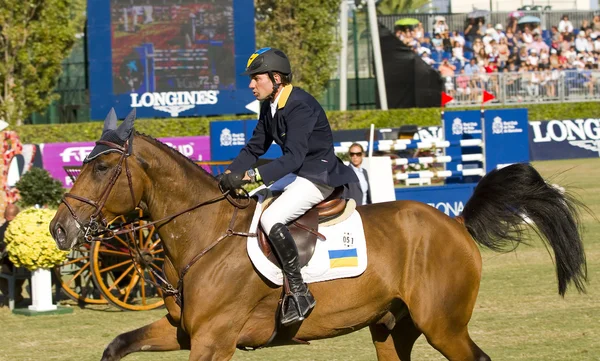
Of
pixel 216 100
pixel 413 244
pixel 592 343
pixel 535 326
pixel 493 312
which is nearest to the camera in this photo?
pixel 413 244

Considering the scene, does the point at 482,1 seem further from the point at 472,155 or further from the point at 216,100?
the point at 472,155

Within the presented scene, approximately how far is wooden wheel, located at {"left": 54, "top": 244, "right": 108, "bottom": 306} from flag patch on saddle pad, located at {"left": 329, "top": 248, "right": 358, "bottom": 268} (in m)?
4.93

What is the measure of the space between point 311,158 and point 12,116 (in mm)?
22617

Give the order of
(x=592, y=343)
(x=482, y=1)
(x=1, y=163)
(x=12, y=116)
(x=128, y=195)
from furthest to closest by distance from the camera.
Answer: (x=482, y=1), (x=12, y=116), (x=1, y=163), (x=592, y=343), (x=128, y=195)

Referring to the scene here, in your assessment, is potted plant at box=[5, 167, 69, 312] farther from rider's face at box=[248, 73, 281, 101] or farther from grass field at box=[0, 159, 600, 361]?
rider's face at box=[248, 73, 281, 101]

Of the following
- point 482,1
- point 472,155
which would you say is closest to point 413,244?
point 472,155

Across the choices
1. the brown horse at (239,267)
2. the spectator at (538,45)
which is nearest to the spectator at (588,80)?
the spectator at (538,45)

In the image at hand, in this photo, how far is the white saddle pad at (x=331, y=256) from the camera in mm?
5723

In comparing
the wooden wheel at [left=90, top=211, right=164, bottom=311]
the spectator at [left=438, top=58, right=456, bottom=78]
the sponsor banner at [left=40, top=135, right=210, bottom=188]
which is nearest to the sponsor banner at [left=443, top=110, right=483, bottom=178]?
the sponsor banner at [left=40, top=135, right=210, bottom=188]

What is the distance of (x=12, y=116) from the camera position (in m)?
26.8

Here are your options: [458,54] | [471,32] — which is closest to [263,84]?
[458,54]

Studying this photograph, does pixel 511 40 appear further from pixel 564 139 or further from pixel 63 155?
pixel 63 155

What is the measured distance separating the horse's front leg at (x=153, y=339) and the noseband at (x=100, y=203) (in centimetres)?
68

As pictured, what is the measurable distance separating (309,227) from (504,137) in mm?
11529
